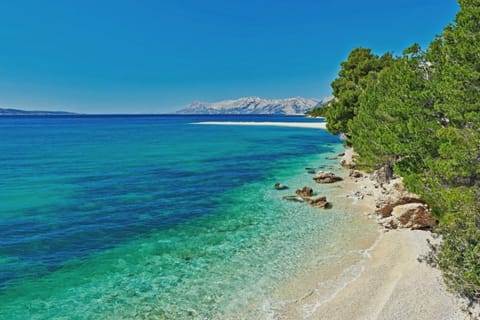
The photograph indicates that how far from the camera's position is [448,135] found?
1434 centimetres

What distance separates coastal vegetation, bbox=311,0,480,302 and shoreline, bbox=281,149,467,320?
70 centimetres

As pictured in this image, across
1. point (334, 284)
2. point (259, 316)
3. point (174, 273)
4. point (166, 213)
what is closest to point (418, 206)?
point (334, 284)

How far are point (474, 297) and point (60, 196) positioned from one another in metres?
28.3

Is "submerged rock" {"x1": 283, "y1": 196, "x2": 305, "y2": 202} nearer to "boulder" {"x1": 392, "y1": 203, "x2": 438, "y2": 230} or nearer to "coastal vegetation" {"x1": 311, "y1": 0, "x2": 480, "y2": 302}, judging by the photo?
"coastal vegetation" {"x1": 311, "y1": 0, "x2": 480, "y2": 302}

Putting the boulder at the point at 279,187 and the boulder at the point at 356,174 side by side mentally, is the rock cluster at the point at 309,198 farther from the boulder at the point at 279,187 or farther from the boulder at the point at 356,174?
the boulder at the point at 356,174

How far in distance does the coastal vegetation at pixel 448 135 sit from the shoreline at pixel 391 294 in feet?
2.31

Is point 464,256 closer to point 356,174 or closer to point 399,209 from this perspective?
point 399,209

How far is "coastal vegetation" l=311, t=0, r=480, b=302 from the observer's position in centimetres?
1055

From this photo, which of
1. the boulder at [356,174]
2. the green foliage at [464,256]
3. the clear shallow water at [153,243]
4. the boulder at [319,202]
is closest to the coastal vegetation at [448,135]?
the green foliage at [464,256]

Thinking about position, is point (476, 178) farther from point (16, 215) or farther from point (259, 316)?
point (16, 215)

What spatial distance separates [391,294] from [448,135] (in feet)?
23.6

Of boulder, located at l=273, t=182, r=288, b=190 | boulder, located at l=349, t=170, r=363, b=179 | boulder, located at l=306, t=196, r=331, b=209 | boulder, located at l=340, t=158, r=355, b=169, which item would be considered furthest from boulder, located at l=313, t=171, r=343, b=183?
boulder, located at l=306, t=196, r=331, b=209

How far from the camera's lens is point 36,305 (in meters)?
12.6

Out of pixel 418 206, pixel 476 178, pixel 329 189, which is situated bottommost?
pixel 329 189
